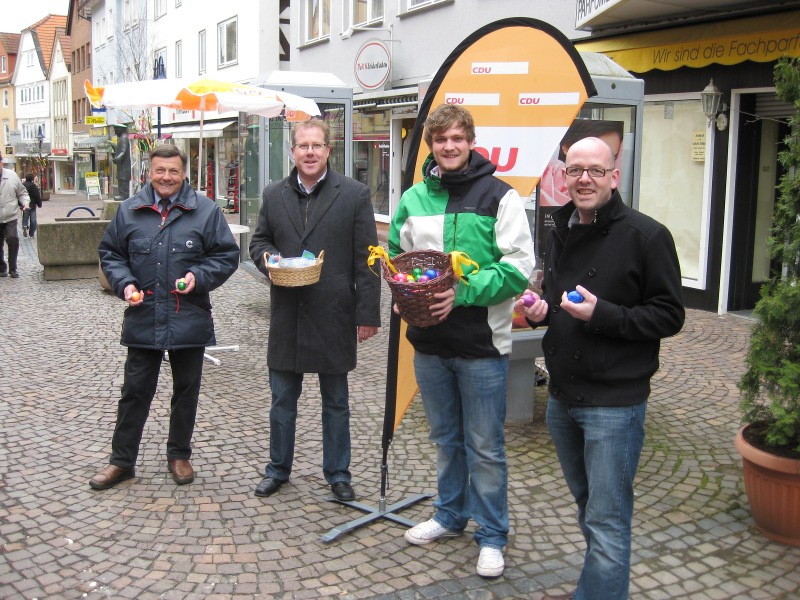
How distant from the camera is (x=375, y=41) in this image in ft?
57.0

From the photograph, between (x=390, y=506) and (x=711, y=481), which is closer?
(x=390, y=506)

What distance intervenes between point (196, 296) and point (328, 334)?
877 mm

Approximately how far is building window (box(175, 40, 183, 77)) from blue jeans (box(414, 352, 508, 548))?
101 ft

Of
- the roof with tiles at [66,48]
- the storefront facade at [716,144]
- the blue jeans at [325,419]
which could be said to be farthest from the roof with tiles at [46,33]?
the blue jeans at [325,419]

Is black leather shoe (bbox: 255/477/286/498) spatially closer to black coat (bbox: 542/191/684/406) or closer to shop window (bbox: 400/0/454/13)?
black coat (bbox: 542/191/684/406)

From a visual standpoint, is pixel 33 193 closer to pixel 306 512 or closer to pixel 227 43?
pixel 227 43

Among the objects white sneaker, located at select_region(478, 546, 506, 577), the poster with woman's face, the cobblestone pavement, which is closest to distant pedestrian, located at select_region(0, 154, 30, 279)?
the cobblestone pavement

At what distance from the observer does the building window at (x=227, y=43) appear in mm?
26391

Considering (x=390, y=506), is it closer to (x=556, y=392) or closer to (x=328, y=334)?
(x=328, y=334)

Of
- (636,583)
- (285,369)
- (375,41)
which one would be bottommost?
(636,583)

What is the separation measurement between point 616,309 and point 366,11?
683 inches

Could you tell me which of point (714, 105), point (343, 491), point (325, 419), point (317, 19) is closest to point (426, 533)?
point (343, 491)

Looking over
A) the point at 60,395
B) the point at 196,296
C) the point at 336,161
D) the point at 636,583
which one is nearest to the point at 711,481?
the point at 636,583

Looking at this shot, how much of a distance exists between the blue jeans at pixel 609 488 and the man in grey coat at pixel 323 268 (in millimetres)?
1562
